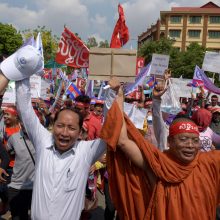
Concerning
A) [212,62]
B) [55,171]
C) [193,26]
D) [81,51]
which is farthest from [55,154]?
[193,26]

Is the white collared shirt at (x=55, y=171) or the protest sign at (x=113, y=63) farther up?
the protest sign at (x=113, y=63)

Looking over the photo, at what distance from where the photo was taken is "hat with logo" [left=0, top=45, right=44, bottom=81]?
2369 mm

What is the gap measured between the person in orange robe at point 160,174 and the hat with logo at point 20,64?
59cm

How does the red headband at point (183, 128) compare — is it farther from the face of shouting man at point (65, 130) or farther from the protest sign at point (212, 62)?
the protest sign at point (212, 62)

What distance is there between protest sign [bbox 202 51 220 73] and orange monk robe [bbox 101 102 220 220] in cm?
712

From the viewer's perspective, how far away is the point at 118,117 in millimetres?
2441

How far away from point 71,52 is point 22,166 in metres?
4.61

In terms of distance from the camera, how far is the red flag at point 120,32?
424cm

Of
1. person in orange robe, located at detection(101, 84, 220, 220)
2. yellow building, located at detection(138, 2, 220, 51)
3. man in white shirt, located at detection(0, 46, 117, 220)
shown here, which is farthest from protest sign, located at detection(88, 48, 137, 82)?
yellow building, located at detection(138, 2, 220, 51)

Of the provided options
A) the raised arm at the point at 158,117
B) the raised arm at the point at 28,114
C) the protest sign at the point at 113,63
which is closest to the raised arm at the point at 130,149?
the protest sign at the point at 113,63

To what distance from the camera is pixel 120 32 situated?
4.33 meters

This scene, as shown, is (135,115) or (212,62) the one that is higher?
(212,62)

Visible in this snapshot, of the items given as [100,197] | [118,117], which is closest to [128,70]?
[118,117]

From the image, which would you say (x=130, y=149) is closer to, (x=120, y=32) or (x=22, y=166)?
(x=22, y=166)
